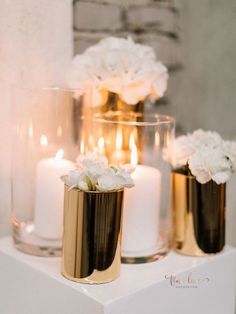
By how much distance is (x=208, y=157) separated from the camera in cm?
86

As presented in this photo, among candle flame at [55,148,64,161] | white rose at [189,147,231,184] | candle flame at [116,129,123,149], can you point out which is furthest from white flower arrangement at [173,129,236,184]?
candle flame at [55,148,64,161]

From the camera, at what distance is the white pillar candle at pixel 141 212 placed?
86cm

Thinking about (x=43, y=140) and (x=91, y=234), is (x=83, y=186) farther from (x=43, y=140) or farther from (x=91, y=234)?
(x=43, y=140)

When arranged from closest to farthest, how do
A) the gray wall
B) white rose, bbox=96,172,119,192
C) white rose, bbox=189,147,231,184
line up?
1. white rose, bbox=96,172,119,192
2. white rose, bbox=189,147,231,184
3. the gray wall

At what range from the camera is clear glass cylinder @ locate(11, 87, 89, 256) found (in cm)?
88

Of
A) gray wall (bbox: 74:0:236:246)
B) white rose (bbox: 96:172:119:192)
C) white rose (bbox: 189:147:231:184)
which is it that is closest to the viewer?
white rose (bbox: 96:172:119:192)

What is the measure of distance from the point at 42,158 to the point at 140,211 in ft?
0.69

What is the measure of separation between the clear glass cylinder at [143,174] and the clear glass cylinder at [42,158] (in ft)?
0.19

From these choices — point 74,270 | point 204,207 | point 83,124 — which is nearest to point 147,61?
point 83,124

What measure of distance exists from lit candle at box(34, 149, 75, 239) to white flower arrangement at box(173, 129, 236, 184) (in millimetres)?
211

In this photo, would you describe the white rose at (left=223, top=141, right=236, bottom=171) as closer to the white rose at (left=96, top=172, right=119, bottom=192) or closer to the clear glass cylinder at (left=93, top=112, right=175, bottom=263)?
the clear glass cylinder at (left=93, top=112, right=175, bottom=263)

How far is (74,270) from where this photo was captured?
77 cm

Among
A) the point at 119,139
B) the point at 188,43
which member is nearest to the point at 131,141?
the point at 119,139

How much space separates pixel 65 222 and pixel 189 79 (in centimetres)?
60
